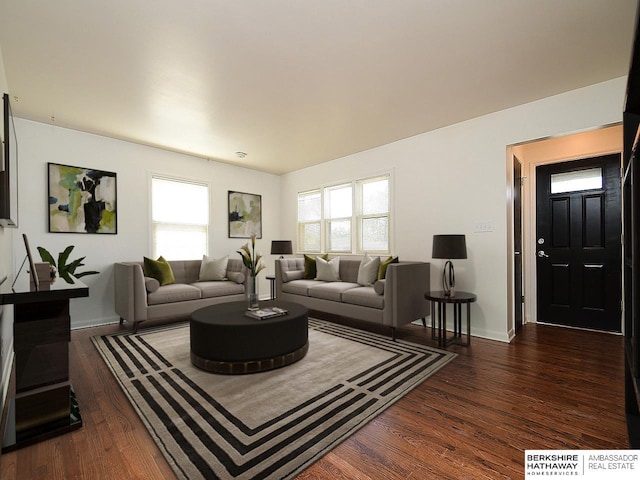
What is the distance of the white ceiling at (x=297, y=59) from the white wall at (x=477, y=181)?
0.18 meters

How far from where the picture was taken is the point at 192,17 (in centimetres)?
203

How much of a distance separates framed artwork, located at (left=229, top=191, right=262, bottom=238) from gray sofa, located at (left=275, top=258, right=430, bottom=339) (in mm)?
1684

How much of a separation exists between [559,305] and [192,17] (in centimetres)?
520

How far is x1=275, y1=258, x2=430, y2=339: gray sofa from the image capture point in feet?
11.4

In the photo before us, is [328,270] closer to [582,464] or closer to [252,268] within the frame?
Result: [252,268]

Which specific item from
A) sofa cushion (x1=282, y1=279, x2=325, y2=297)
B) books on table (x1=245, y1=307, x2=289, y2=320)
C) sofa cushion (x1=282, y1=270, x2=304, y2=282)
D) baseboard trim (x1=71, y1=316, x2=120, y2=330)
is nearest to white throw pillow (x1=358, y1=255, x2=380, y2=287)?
sofa cushion (x1=282, y1=279, x2=325, y2=297)

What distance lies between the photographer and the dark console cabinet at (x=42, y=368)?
1711 mm

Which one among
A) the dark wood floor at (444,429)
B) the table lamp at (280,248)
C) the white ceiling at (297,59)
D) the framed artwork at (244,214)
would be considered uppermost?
the white ceiling at (297,59)

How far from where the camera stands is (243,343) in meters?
2.55

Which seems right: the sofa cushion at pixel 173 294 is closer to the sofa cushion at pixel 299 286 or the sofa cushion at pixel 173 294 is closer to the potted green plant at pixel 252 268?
the sofa cushion at pixel 299 286

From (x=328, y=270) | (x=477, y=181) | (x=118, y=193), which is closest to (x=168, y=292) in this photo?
(x=118, y=193)

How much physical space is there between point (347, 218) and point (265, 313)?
2.95 meters

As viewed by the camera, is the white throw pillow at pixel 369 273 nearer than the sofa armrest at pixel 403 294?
No

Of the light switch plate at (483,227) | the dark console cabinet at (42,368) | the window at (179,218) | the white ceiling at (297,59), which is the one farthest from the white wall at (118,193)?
the light switch plate at (483,227)
